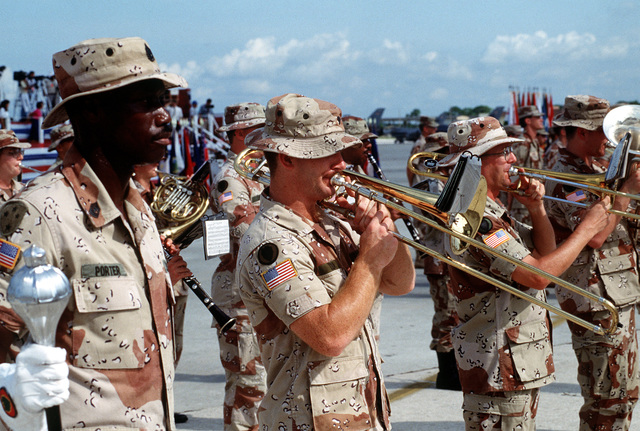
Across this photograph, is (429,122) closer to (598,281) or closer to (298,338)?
(598,281)

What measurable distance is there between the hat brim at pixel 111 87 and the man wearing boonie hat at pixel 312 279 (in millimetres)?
545

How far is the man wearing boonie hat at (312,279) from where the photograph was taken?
283cm

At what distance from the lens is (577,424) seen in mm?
5688

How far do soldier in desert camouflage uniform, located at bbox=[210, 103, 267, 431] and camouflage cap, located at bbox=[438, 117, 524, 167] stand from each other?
5.51 feet

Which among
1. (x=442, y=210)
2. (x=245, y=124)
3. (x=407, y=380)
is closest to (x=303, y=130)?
(x=442, y=210)

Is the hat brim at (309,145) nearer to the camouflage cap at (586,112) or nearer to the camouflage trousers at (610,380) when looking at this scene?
the camouflage trousers at (610,380)

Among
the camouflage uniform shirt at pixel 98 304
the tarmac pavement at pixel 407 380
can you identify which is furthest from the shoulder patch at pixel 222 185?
the camouflage uniform shirt at pixel 98 304

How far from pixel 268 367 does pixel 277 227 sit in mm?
538

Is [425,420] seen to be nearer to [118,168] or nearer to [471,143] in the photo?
[471,143]

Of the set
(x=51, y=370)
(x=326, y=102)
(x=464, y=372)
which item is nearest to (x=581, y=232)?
(x=464, y=372)

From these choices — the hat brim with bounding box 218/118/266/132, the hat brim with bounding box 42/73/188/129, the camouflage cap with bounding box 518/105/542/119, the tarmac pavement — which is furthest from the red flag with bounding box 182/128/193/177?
the hat brim with bounding box 42/73/188/129

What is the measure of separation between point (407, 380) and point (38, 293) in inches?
216

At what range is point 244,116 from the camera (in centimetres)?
594

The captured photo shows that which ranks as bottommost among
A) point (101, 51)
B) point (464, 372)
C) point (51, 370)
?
point (464, 372)
